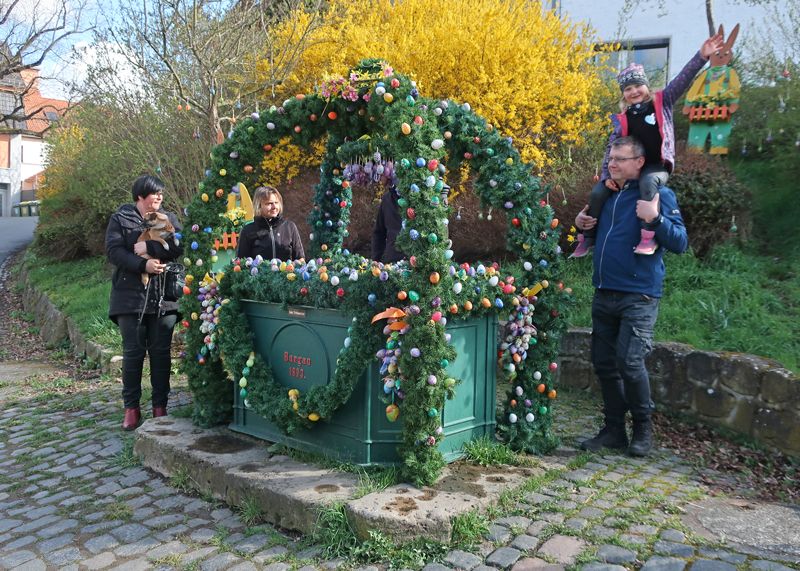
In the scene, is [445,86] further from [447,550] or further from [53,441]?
[447,550]

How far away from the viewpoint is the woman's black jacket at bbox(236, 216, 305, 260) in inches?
205

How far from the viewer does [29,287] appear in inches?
536

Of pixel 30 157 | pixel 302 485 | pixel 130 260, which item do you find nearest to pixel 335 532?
pixel 302 485

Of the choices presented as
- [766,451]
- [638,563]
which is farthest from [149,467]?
[766,451]

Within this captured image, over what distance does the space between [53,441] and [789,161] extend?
804 centimetres

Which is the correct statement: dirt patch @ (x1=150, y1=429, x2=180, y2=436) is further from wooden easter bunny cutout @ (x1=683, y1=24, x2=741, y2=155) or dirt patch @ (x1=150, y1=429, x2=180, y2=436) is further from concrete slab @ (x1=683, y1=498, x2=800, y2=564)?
wooden easter bunny cutout @ (x1=683, y1=24, x2=741, y2=155)

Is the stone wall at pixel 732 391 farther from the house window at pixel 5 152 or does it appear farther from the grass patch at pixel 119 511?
the house window at pixel 5 152

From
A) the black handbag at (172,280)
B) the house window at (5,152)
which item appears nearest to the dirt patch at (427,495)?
the black handbag at (172,280)

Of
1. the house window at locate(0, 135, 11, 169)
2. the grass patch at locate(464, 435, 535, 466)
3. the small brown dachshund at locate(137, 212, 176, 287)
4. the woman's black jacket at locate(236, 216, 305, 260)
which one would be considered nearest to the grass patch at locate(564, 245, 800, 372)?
the grass patch at locate(464, 435, 535, 466)

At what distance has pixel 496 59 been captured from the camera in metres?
8.80

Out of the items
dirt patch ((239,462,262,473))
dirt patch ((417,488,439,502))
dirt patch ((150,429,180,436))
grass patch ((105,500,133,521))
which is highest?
dirt patch ((417,488,439,502))

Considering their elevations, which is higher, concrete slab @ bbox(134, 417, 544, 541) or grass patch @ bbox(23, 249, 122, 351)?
grass patch @ bbox(23, 249, 122, 351)

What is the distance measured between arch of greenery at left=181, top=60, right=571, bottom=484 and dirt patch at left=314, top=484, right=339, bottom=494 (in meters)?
0.40

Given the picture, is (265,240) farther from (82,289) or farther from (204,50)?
(82,289)
